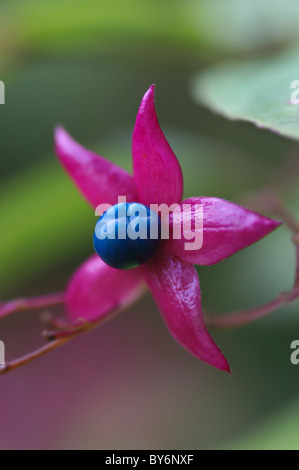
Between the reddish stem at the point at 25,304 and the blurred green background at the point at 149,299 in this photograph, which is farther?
the blurred green background at the point at 149,299

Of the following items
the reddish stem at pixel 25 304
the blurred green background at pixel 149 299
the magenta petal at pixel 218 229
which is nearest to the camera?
the magenta petal at pixel 218 229

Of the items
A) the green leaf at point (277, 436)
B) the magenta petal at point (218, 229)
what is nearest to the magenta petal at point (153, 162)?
the magenta petal at point (218, 229)

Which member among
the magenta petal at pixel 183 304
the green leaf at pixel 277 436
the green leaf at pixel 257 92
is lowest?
the green leaf at pixel 277 436

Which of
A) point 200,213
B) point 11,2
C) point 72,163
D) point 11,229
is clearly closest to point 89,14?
point 11,2

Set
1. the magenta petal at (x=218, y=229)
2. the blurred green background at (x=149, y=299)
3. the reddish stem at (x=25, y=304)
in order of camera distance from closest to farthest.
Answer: the magenta petal at (x=218, y=229) → the reddish stem at (x=25, y=304) → the blurred green background at (x=149, y=299)

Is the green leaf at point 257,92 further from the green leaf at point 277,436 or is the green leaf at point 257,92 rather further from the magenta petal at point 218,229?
the green leaf at point 277,436

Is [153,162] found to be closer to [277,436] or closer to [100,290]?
[100,290]

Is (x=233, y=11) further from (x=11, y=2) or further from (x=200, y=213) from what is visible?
(x=200, y=213)

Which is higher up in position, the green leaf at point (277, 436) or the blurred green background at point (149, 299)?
the blurred green background at point (149, 299)
